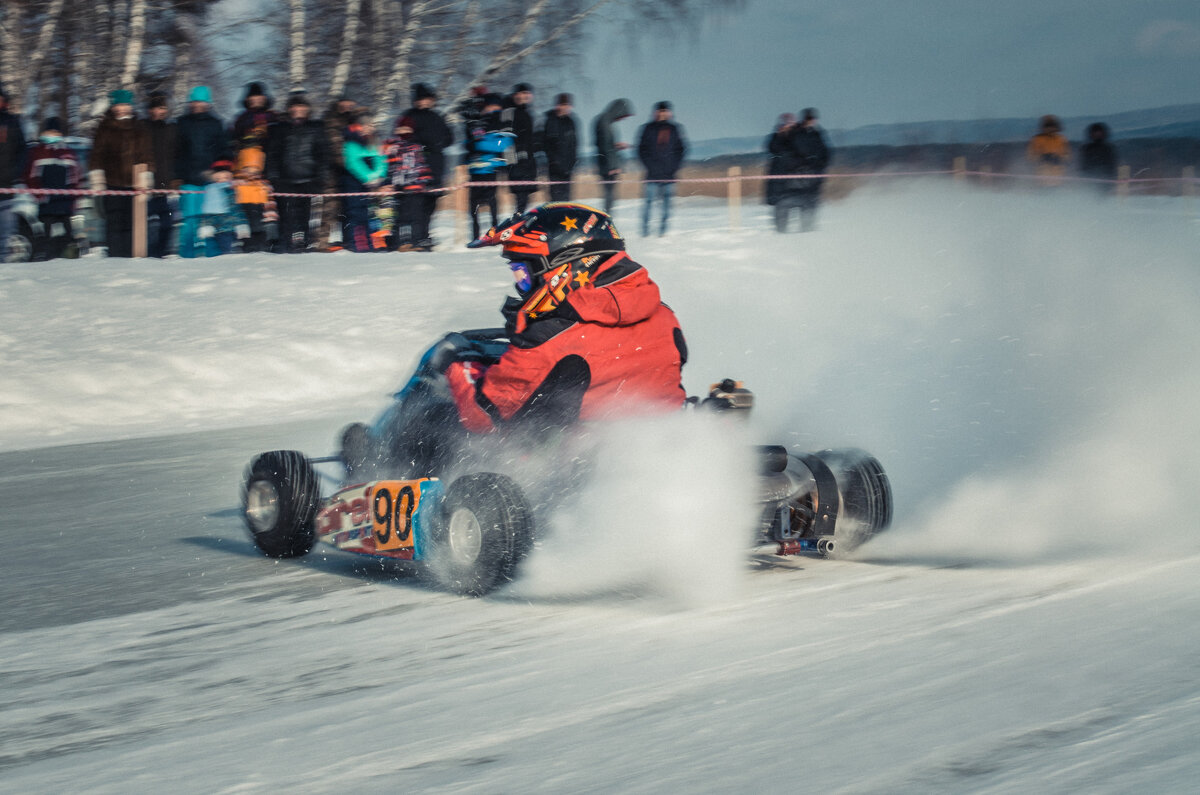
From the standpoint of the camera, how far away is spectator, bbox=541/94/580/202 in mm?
16812

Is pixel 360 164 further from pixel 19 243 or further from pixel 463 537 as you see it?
pixel 463 537

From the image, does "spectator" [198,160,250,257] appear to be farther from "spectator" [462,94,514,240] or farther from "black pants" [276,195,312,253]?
"spectator" [462,94,514,240]

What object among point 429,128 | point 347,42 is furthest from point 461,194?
point 347,42

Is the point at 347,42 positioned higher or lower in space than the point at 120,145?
higher

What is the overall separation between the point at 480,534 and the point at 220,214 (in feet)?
36.3

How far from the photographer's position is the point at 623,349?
5.70 m

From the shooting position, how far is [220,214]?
15.6 metres

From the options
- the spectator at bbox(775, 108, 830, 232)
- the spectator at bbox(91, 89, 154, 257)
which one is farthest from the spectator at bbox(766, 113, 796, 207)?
the spectator at bbox(91, 89, 154, 257)

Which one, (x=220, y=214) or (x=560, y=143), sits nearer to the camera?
(x=220, y=214)

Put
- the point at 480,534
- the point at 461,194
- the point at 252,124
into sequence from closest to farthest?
the point at 480,534, the point at 252,124, the point at 461,194

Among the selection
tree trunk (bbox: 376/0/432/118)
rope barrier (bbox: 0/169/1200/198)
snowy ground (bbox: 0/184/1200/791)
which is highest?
tree trunk (bbox: 376/0/432/118)

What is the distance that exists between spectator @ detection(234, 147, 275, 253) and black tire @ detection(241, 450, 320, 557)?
8.92 m

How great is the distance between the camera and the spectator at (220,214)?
14.9m

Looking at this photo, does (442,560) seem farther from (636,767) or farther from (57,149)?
(57,149)
